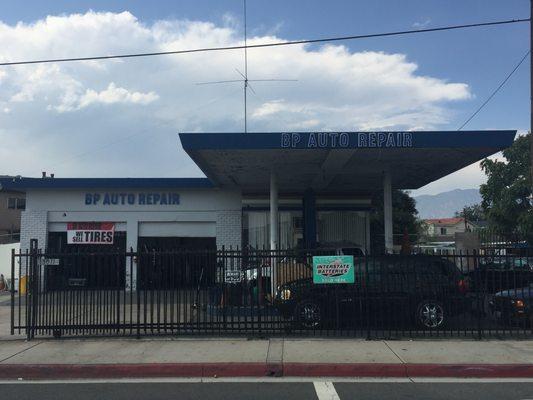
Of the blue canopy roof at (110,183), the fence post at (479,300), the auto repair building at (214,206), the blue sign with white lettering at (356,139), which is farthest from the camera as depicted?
the blue canopy roof at (110,183)

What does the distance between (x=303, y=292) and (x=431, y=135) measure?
16.7 feet

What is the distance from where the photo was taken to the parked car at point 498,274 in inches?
437

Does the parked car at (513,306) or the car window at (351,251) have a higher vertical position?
the car window at (351,251)

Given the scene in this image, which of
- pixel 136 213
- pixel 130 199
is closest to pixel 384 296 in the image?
pixel 136 213

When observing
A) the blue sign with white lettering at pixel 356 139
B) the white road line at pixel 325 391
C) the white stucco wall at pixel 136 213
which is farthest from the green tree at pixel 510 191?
the white road line at pixel 325 391

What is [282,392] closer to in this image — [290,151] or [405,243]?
[290,151]

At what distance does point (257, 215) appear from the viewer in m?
23.5

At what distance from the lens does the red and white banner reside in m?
22.9

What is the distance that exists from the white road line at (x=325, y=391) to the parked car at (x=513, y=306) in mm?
4837

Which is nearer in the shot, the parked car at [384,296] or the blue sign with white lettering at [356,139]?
the parked car at [384,296]

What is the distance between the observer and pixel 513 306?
445 inches

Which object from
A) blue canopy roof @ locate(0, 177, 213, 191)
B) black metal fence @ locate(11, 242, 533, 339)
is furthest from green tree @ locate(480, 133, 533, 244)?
black metal fence @ locate(11, 242, 533, 339)

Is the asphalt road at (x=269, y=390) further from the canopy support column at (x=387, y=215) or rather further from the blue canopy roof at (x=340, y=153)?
the canopy support column at (x=387, y=215)

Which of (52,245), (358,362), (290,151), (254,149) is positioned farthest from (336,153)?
Result: (52,245)
